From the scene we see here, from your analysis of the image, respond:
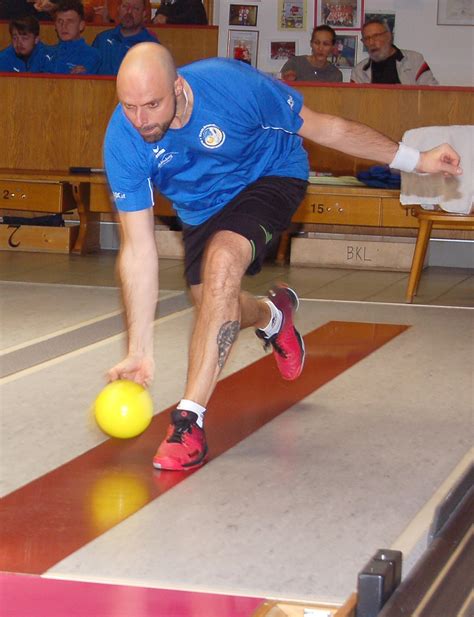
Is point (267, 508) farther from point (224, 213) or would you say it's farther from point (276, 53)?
point (276, 53)

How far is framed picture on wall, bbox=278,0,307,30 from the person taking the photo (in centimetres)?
1042

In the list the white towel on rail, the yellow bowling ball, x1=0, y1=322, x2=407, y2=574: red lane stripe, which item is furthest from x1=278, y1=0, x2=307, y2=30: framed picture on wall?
the yellow bowling ball

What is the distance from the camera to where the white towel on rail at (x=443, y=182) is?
20.4 feet

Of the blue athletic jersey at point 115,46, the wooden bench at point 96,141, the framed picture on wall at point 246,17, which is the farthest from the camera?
the framed picture on wall at point 246,17

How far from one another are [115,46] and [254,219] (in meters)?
6.05

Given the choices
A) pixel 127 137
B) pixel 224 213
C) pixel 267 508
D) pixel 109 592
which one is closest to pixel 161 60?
pixel 127 137

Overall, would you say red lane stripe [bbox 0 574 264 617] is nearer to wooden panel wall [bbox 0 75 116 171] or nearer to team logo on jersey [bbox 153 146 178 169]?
team logo on jersey [bbox 153 146 178 169]

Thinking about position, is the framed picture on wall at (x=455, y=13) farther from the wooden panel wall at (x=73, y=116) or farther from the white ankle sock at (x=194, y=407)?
the white ankle sock at (x=194, y=407)

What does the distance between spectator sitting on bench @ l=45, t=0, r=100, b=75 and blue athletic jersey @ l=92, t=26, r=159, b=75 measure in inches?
4.3

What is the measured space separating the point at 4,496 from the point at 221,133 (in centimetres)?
115

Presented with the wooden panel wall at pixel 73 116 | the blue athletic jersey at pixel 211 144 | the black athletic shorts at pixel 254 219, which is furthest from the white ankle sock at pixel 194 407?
the wooden panel wall at pixel 73 116

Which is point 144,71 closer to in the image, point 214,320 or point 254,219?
point 254,219

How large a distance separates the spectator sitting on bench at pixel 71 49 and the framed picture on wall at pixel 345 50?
2571 millimetres

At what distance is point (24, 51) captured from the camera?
878 centimetres
